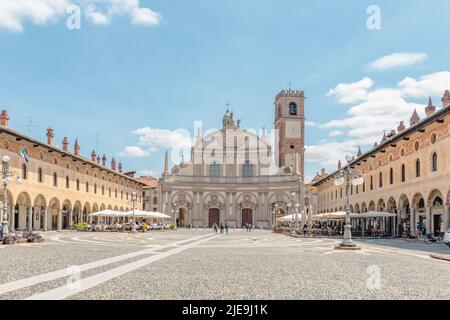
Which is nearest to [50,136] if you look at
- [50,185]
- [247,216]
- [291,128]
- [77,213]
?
[50,185]

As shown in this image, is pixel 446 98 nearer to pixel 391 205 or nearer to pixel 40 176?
pixel 391 205

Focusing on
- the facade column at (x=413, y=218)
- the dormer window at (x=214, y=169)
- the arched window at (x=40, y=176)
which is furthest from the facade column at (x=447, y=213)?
the dormer window at (x=214, y=169)

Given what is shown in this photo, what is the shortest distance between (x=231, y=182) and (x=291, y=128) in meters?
14.7

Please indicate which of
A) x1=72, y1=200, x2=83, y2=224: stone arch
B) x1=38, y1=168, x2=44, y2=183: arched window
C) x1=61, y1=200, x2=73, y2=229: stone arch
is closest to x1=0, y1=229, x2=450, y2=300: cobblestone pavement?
x1=38, y1=168, x2=44, y2=183: arched window

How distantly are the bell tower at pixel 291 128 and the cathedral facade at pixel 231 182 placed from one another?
286 millimetres

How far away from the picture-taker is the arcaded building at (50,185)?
4004 cm

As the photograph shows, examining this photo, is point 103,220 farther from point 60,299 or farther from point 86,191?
point 60,299

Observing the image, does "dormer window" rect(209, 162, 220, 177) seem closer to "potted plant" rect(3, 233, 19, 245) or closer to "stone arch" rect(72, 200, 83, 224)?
"stone arch" rect(72, 200, 83, 224)

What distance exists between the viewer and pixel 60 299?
8.36 metres

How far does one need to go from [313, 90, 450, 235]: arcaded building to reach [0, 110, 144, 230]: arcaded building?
27172mm

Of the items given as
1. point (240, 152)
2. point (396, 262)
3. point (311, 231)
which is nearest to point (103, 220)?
point (240, 152)

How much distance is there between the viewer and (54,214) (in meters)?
52.0

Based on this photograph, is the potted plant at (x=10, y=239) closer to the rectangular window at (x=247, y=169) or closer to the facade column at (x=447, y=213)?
the facade column at (x=447, y=213)

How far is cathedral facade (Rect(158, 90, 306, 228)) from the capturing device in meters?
81.4
